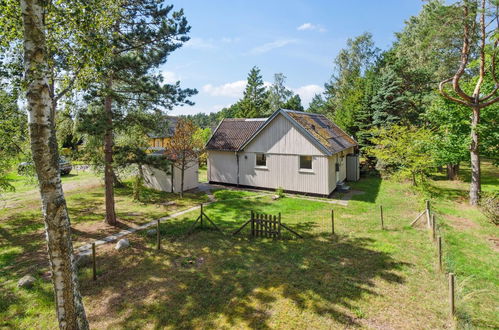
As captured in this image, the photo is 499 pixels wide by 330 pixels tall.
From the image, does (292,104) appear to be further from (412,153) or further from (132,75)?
(132,75)

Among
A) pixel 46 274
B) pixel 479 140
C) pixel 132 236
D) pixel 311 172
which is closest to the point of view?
pixel 46 274

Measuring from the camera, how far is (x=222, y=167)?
22922 mm

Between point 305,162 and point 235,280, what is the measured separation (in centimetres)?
1248

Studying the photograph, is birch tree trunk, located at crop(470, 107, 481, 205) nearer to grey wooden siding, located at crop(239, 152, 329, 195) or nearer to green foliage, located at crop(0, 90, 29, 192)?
grey wooden siding, located at crop(239, 152, 329, 195)

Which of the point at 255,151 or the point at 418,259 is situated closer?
the point at 418,259

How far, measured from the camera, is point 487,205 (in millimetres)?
13805

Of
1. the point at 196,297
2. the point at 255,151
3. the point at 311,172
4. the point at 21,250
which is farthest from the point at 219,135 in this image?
the point at 196,297

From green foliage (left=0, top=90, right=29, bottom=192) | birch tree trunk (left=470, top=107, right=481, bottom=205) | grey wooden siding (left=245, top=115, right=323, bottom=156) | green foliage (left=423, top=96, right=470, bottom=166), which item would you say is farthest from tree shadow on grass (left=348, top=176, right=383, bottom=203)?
green foliage (left=0, top=90, right=29, bottom=192)

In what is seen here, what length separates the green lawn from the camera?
6.61 meters

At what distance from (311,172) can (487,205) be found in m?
9.29

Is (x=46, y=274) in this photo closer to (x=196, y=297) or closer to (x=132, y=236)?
(x=132, y=236)

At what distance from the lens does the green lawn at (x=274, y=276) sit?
6.61 meters

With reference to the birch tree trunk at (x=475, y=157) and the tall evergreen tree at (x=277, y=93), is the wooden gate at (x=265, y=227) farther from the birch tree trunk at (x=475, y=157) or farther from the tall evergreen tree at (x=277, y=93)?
the tall evergreen tree at (x=277, y=93)

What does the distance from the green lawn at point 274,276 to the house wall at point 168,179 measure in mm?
6223
